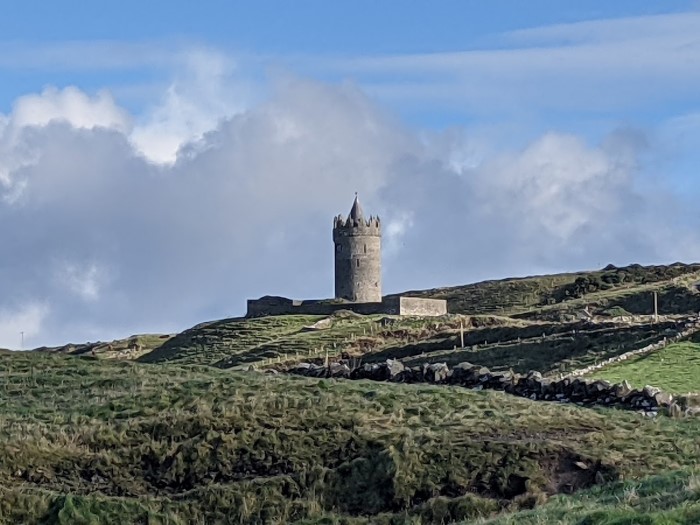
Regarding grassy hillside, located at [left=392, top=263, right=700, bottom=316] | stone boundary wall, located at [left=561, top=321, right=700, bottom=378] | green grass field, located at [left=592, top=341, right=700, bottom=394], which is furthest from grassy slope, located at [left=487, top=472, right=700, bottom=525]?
grassy hillside, located at [left=392, top=263, right=700, bottom=316]

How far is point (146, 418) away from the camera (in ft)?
84.9

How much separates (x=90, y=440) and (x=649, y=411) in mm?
11529

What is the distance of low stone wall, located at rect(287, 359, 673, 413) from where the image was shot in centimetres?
2870

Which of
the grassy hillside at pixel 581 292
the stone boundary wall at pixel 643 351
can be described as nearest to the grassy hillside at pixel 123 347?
the grassy hillside at pixel 581 292

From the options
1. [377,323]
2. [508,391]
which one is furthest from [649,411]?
[377,323]

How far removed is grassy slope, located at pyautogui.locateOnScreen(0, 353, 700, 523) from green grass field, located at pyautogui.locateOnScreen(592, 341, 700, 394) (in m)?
7.77

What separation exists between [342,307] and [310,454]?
75750 millimetres

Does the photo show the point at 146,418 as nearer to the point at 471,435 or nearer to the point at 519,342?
the point at 471,435

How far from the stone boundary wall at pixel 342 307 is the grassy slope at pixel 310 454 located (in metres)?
66.3

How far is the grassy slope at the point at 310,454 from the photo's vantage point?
21453mm

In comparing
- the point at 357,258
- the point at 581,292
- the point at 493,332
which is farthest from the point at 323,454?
the point at 357,258

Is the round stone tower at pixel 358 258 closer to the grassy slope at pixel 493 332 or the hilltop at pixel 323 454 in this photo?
the grassy slope at pixel 493 332

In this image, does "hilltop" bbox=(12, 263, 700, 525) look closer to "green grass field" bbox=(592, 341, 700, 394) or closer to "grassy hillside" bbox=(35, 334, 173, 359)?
"green grass field" bbox=(592, 341, 700, 394)

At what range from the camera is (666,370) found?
3769cm
